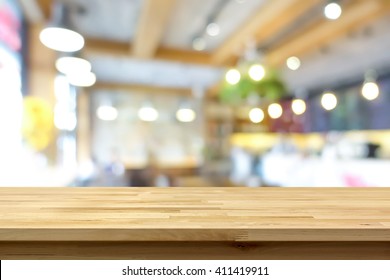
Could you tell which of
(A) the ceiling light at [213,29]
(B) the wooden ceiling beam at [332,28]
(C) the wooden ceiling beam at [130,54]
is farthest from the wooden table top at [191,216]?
(C) the wooden ceiling beam at [130,54]

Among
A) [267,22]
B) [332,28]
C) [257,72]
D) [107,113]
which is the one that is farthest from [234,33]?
[107,113]

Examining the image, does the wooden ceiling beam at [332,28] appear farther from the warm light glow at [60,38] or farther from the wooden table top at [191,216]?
the wooden table top at [191,216]

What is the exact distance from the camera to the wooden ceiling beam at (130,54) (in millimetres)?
4703

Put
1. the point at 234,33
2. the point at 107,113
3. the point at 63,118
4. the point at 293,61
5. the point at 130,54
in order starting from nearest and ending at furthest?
the point at 234,33
the point at 63,118
the point at 130,54
the point at 293,61
the point at 107,113

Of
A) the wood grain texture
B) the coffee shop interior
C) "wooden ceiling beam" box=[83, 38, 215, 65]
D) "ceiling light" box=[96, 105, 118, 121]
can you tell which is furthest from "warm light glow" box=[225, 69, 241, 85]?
"ceiling light" box=[96, 105, 118, 121]

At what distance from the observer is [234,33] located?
14.2 feet

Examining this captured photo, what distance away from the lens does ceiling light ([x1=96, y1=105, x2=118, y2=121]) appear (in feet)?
27.1

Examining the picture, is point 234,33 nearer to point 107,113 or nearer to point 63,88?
point 63,88

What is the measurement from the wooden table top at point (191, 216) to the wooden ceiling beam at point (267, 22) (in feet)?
9.49

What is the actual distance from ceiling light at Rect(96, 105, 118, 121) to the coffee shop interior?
0.05m

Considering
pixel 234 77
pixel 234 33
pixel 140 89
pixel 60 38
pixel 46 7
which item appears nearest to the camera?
pixel 60 38

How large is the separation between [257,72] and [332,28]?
111cm

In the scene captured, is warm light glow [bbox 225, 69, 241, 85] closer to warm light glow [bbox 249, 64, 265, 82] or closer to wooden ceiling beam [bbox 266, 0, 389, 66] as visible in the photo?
warm light glow [bbox 249, 64, 265, 82]

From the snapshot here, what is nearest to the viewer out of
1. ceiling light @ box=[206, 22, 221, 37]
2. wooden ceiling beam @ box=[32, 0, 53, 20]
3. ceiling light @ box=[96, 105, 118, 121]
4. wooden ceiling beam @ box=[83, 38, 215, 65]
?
wooden ceiling beam @ box=[32, 0, 53, 20]
